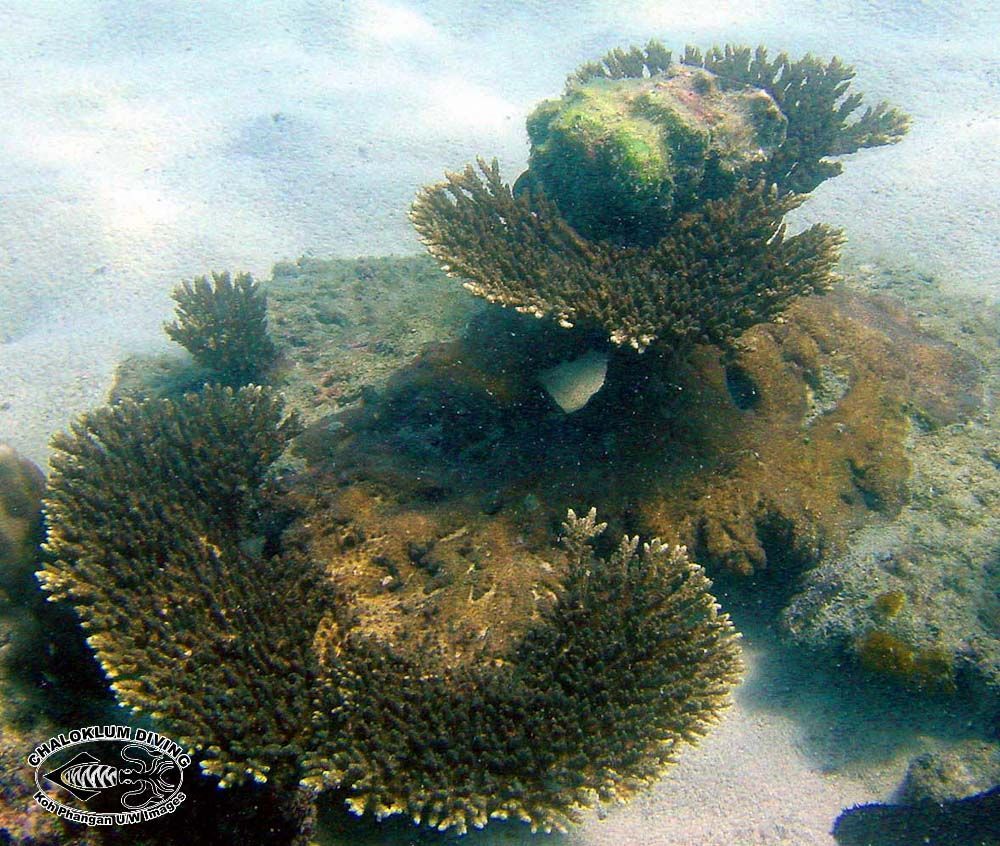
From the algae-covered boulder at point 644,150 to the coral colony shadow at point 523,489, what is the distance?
2 cm

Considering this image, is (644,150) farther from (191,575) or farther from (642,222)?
(191,575)

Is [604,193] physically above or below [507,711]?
above

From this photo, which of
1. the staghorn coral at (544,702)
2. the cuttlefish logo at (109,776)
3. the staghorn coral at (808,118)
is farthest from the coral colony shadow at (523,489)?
the staghorn coral at (808,118)

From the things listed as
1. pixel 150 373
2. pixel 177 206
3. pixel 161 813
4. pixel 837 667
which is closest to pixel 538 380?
pixel 837 667

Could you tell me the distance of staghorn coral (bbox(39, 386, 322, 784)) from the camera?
2924mm

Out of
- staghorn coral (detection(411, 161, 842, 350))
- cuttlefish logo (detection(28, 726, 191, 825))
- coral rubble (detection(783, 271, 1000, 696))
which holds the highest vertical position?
staghorn coral (detection(411, 161, 842, 350))

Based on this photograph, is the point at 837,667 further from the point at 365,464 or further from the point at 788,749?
the point at 365,464

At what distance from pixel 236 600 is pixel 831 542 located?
12.2 feet

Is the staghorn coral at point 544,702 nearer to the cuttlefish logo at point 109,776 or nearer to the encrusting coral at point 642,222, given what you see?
the cuttlefish logo at point 109,776

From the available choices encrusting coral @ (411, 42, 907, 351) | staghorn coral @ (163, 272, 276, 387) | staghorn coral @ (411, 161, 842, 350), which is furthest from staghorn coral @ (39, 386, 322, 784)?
encrusting coral @ (411, 42, 907, 351)

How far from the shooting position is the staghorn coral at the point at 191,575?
2.92 m

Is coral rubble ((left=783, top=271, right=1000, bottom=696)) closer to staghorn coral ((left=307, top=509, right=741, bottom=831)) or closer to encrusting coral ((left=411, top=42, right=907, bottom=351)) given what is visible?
staghorn coral ((left=307, top=509, right=741, bottom=831))

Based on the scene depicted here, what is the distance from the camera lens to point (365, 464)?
163 inches

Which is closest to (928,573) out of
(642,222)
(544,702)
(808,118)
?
(544,702)
